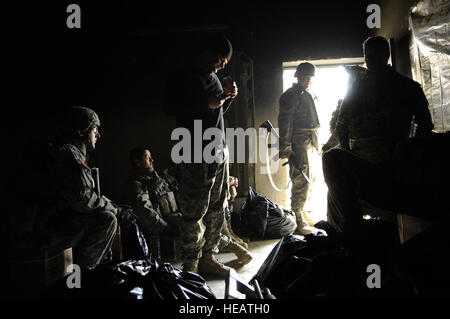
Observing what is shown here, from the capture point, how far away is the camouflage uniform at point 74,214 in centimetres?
206

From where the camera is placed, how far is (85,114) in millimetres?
2291

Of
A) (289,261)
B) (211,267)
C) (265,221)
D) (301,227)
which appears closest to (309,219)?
(301,227)

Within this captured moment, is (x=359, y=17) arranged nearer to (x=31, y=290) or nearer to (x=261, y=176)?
(x=261, y=176)

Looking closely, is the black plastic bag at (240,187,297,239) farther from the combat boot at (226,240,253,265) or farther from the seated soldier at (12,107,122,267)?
the seated soldier at (12,107,122,267)

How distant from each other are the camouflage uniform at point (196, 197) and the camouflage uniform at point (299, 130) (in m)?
1.79

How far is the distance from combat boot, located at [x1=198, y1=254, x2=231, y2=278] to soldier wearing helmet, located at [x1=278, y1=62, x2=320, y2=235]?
72.8 inches

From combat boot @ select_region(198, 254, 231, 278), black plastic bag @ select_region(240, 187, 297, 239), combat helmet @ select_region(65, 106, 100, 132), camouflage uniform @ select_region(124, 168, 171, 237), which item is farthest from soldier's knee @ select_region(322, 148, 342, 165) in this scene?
black plastic bag @ select_region(240, 187, 297, 239)

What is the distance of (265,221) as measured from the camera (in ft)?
12.4

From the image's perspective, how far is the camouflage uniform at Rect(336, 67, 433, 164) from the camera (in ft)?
7.58

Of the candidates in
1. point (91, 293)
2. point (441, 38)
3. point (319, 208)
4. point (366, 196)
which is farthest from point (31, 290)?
point (319, 208)

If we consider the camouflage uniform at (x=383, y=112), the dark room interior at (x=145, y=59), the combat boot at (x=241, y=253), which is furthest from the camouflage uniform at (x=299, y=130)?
the camouflage uniform at (x=383, y=112)

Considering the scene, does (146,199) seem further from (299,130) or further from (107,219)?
(299,130)

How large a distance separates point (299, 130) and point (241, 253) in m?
2.03

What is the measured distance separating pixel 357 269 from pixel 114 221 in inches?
66.8
